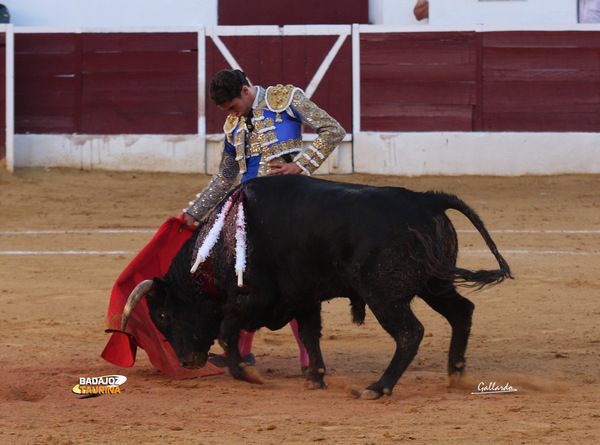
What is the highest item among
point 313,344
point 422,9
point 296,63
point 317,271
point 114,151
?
point 422,9

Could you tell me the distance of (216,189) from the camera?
12.8ft

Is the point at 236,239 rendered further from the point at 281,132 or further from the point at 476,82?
the point at 476,82

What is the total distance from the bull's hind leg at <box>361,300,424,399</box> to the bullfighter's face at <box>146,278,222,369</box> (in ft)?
2.34

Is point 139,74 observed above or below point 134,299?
above

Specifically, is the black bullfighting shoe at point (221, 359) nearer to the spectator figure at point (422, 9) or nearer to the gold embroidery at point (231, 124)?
the gold embroidery at point (231, 124)

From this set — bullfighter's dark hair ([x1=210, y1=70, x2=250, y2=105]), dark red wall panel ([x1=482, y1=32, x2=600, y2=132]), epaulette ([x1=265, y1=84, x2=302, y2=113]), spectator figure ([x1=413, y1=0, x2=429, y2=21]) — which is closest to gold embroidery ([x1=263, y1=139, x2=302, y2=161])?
epaulette ([x1=265, y1=84, x2=302, y2=113])

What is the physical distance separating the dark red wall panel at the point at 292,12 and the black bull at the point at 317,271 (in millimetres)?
8650

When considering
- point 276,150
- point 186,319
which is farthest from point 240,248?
point 276,150

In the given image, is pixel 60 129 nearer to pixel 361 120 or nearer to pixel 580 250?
pixel 361 120

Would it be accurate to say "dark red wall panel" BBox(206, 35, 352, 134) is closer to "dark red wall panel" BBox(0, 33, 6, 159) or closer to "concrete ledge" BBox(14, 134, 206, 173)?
"concrete ledge" BBox(14, 134, 206, 173)

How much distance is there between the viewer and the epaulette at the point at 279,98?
368cm

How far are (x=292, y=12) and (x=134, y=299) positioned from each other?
9002mm

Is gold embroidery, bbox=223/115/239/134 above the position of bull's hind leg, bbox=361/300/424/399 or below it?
above

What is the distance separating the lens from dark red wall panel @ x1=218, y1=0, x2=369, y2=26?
11789 mm
